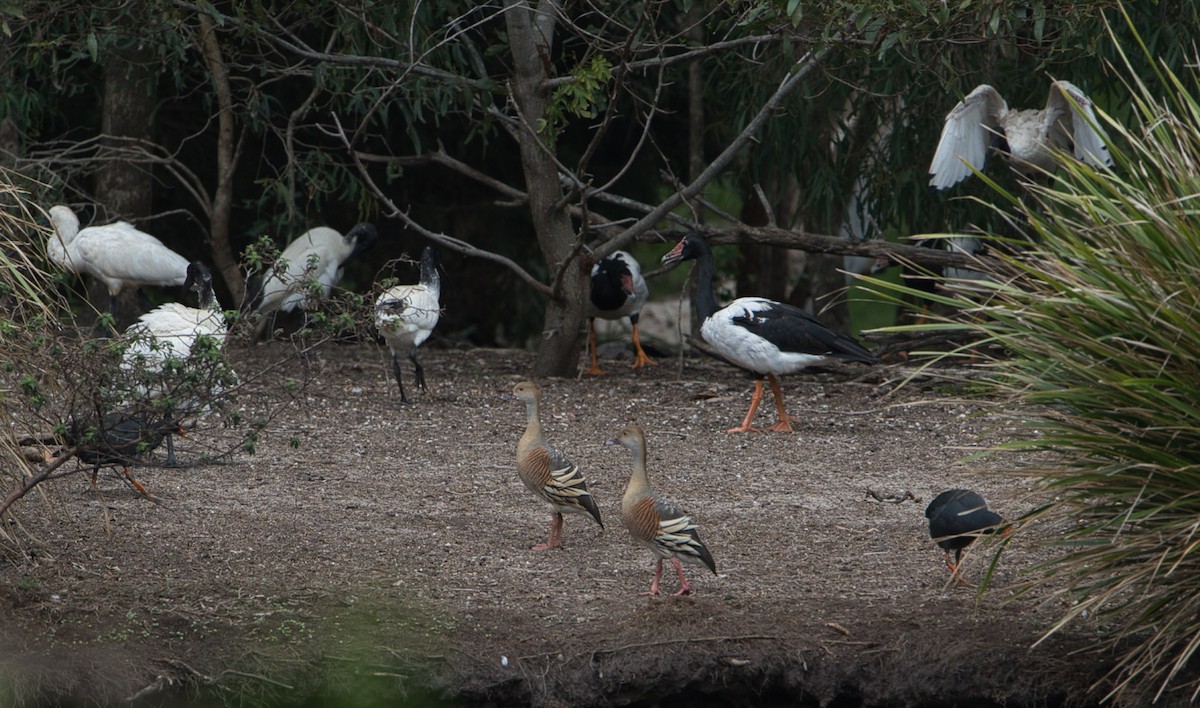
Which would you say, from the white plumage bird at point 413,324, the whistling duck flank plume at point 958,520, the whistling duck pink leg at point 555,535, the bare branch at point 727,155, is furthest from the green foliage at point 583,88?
the whistling duck flank plume at point 958,520

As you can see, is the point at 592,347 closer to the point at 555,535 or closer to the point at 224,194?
the point at 224,194

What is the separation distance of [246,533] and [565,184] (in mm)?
4827

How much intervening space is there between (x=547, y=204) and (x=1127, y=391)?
5.78 meters

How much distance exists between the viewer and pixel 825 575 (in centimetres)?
532

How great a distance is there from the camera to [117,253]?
9383mm

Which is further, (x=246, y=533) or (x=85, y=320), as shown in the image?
(x=85, y=320)

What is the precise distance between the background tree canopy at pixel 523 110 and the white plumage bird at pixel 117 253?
31 centimetres

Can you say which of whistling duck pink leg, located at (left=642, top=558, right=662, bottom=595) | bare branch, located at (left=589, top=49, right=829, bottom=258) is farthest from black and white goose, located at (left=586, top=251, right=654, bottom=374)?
whistling duck pink leg, located at (left=642, top=558, right=662, bottom=595)

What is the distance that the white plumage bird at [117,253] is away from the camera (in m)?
9.33

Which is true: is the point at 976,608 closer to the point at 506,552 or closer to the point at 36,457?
the point at 506,552

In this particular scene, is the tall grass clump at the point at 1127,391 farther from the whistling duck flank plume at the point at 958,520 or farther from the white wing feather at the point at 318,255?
the white wing feather at the point at 318,255

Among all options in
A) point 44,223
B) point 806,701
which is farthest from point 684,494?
point 44,223

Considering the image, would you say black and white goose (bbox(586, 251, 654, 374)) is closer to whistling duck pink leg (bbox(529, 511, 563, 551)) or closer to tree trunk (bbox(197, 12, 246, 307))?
tree trunk (bbox(197, 12, 246, 307))

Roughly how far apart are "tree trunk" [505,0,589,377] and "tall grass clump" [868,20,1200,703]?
4.70m
